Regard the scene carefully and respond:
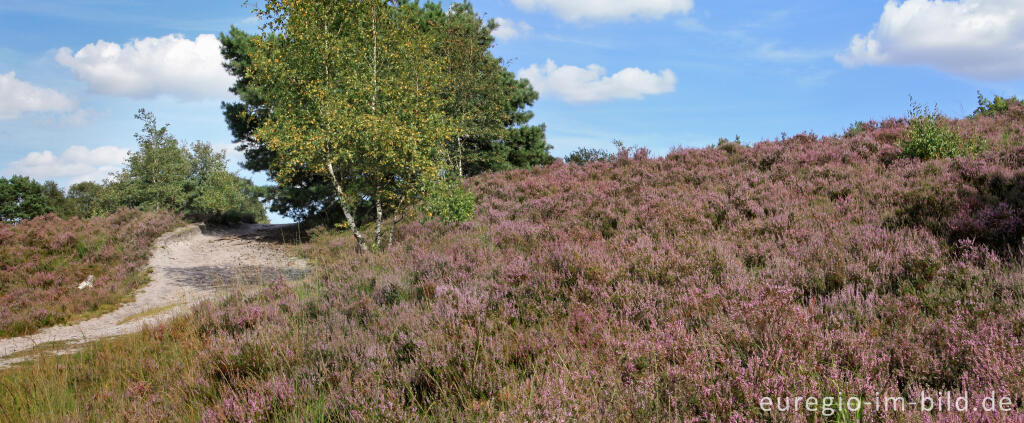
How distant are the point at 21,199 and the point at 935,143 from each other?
7269cm

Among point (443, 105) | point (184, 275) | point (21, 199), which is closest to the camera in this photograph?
point (184, 275)

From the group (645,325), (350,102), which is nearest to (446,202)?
(350,102)

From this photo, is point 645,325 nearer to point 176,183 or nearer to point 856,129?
point 856,129

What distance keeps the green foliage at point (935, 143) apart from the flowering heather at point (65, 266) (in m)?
18.8

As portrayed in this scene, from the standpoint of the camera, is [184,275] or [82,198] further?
[82,198]

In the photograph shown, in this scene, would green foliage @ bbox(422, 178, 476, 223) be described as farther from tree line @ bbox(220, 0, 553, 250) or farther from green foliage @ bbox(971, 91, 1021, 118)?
green foliage @ bbox(971, 91, 1021, 118)

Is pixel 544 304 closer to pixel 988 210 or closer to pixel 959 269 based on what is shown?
pixel 959 269

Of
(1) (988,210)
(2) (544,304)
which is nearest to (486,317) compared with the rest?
(2) (544,304)

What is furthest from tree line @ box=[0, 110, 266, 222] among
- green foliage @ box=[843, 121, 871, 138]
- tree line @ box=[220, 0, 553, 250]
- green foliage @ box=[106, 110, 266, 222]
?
green foliage @ box=[843, 121, 871, 138]

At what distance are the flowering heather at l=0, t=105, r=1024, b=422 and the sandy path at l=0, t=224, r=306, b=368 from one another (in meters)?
2.54

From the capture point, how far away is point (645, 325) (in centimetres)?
402

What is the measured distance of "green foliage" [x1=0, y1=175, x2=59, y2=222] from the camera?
47.2 meters

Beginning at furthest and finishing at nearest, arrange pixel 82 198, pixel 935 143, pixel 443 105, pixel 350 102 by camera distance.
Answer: pixel 82 198 < pixel 443 105 < pixel 350 102 < pixel 935 143

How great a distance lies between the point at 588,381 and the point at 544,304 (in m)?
1.71
